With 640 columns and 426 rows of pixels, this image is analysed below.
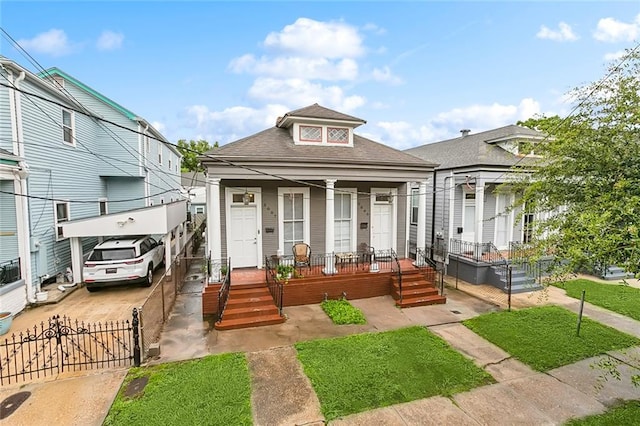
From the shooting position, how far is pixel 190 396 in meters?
4.89

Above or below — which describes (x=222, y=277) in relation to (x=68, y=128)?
below

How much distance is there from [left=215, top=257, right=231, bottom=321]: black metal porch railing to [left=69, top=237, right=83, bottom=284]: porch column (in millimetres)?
5161

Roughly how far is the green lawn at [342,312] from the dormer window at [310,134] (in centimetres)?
545

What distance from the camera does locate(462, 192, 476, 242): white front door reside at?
13164 millimetres

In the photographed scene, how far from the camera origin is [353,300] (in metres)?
9.74

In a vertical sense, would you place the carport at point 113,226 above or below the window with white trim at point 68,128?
below

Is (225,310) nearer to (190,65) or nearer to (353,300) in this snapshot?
(353,300)

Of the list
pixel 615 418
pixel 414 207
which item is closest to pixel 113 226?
pixel 414 207

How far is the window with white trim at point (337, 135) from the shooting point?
11.1 m

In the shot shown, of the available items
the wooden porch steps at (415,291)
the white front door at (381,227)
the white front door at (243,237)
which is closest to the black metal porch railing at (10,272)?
the white front door at (243,237)

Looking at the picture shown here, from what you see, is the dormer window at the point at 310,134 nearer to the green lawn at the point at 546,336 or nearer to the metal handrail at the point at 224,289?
the metal handrail at the point at 224,289

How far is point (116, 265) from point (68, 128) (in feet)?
19.7

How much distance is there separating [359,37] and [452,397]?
38.0 ft

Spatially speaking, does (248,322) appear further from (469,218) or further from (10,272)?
(469,218)
